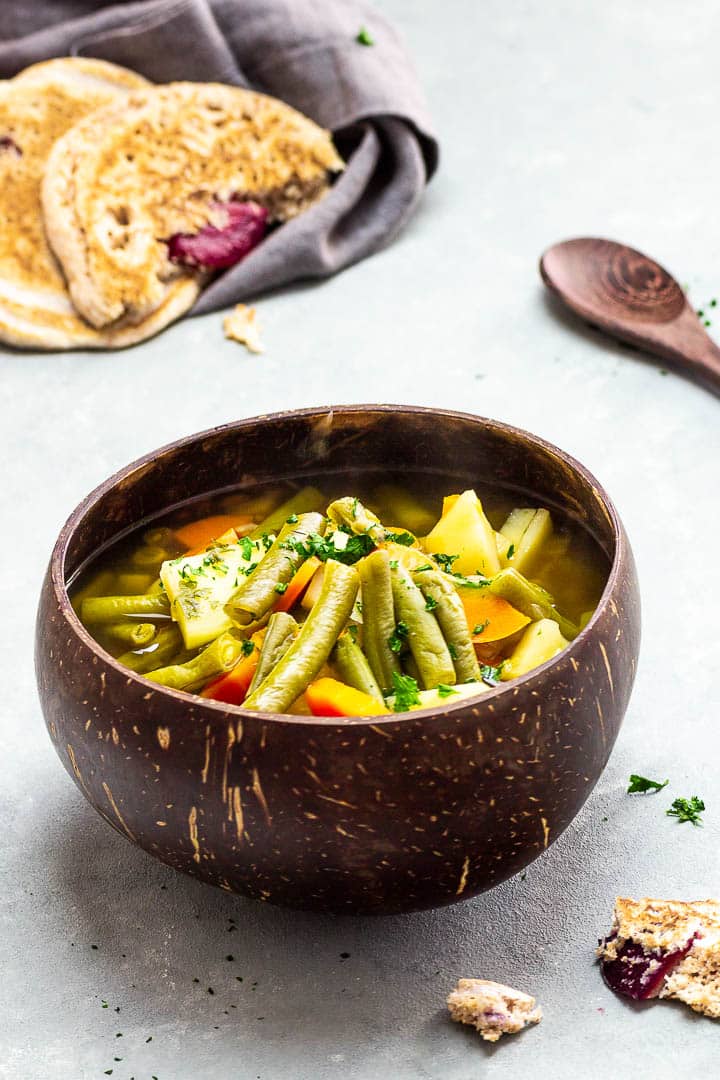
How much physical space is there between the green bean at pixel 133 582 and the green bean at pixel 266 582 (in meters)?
0.21

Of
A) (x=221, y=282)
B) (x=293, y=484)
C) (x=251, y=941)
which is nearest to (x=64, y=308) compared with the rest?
(x=221, y=282)

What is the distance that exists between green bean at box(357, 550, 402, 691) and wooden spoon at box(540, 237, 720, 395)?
1950 mm

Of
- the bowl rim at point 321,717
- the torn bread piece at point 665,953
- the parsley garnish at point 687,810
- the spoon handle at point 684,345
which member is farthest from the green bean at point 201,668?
the spoon handle at point 684,345

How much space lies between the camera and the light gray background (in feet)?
6.34

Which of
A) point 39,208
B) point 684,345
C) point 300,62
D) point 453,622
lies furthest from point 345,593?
point 300,62

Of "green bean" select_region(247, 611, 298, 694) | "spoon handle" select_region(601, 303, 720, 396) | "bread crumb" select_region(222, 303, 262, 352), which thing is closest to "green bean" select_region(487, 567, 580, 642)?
"green bean" select_region(247, 611, 298, 694)

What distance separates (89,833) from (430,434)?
0.90 m

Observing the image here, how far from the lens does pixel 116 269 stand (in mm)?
3959

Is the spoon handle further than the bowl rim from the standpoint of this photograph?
Yes

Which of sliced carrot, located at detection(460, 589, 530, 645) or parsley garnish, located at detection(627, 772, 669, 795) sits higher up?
sliced carrot, located at detection(460, 589, 530, 645)

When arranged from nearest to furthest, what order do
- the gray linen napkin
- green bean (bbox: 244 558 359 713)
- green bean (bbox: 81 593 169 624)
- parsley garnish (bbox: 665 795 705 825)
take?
1. green bean (bbox: 244 558 359 713)
2. green bean (bbox: 81 593 169 624)
3. parsley garnish (bbox: 665 795 705 825)
4. the gray linen napkin

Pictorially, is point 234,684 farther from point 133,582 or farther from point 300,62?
point 300,62

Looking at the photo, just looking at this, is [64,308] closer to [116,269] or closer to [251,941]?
[116,269]

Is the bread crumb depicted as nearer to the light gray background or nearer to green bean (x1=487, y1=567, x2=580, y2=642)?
the light gray background
